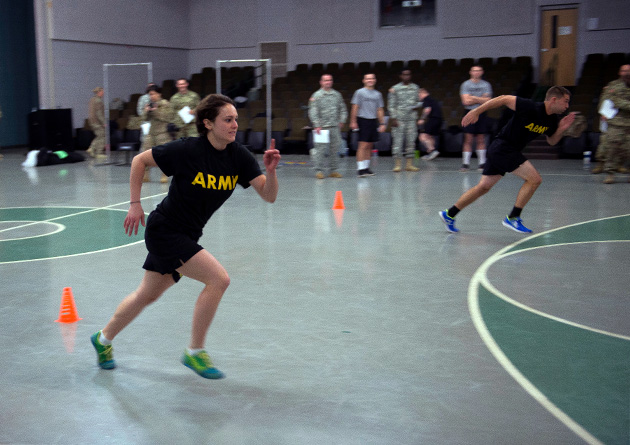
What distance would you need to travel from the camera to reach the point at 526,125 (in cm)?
741

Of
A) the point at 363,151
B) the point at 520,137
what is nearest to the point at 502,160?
the point at 520,137

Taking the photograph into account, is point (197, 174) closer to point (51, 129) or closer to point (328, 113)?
point (328, 113)

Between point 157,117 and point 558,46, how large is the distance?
1303 cm

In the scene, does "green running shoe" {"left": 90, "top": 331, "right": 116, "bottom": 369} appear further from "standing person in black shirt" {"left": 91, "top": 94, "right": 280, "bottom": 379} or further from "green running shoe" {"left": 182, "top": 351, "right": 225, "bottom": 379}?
"green running shoe" {"left": 182, "top": 351, "right": 225, "bottom": 379}

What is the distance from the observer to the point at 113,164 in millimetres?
16469

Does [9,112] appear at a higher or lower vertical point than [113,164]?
higher

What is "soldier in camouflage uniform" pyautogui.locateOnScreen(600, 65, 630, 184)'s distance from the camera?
11445 mm

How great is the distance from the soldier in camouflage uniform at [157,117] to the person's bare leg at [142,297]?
29.4ft

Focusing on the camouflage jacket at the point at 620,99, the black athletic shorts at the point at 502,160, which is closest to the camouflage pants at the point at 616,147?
the camouflage jacket at the point at 620,99

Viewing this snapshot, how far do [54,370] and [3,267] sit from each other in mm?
2899

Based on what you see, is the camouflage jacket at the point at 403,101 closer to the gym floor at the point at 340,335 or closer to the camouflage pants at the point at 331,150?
the camouflage pants at the point at 331,150

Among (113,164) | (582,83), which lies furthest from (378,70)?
(113,164)

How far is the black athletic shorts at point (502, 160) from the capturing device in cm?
755

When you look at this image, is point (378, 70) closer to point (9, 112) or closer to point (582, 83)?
point (582, 83)
